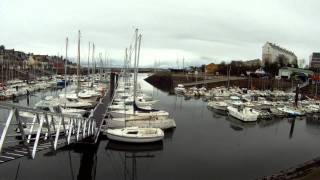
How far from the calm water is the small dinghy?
0.49m

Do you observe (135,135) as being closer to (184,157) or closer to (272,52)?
(184,157)

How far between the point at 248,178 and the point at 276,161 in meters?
5.29

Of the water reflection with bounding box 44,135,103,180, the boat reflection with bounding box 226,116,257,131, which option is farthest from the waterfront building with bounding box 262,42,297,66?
the water reflection with bounding box 44,135,103,180

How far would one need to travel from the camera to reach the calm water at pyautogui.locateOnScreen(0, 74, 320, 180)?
22.8 m

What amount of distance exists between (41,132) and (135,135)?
8.30 m

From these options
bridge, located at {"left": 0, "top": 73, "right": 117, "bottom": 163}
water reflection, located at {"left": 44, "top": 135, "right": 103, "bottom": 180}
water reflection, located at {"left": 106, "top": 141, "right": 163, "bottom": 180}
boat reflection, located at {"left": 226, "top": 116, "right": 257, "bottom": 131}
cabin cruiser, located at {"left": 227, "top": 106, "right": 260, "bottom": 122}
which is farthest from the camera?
cabin cruiser, located at {"left": 227, "top": 106, "right": 260, "bottom": 122}

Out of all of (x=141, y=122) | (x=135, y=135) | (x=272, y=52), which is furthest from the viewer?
(x=272, y=52)

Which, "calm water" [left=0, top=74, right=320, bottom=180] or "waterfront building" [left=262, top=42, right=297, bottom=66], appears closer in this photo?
"calm water" [left=0, top=74, right=320, bottom=180]

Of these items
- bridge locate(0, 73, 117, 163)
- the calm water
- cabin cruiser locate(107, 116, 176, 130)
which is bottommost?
the calm water

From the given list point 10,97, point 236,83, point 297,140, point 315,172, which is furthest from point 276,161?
point 236,83

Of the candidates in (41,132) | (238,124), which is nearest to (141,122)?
(41,132)

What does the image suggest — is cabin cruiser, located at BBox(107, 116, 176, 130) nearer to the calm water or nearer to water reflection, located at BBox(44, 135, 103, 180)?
the calm water

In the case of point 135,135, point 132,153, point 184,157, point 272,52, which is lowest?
point 184,157

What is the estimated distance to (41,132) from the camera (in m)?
23.0
